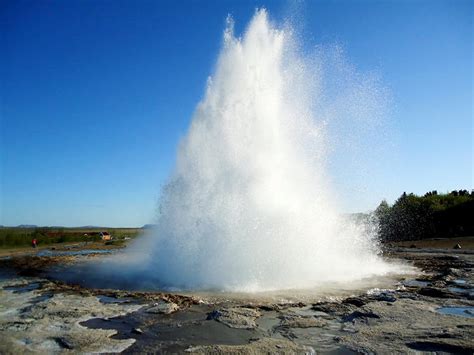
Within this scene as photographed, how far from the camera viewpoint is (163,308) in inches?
347

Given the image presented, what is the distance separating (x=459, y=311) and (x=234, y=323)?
5095 millimetres

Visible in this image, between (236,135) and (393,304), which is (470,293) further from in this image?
(236,135)

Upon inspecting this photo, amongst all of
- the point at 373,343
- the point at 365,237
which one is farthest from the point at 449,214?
the point at 373,343

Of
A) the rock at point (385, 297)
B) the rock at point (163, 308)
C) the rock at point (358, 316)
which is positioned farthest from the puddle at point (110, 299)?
the rock at point (385, 297)

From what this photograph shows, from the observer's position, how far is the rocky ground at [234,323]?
6219 mm

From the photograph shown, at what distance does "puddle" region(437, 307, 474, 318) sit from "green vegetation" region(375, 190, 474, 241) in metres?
28.8

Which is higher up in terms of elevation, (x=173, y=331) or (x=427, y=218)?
(x=427, y=218)

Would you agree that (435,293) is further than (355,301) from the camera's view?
Yes

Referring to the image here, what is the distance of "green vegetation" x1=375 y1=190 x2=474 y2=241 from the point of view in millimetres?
36688

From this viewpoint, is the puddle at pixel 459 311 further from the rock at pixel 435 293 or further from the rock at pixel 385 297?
the rock at pixel 435 293

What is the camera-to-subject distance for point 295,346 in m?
6.16

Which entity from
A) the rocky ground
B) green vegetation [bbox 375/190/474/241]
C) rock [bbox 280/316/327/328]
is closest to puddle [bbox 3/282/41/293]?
the rocky ground

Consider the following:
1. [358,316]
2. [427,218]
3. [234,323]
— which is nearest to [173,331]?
[234,323]

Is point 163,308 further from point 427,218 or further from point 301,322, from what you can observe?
point 427,218
